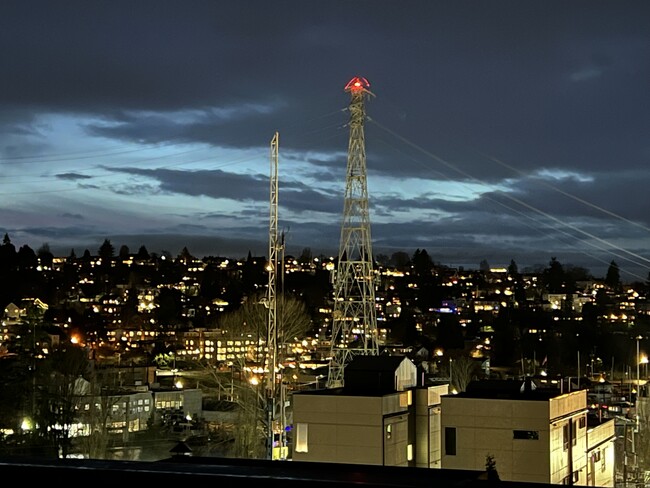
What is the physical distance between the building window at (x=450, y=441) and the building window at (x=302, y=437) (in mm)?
2049

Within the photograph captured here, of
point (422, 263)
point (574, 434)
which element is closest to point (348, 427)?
point (574, 434)

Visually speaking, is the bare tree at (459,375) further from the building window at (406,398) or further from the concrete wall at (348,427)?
the concrete wall at (348,427)

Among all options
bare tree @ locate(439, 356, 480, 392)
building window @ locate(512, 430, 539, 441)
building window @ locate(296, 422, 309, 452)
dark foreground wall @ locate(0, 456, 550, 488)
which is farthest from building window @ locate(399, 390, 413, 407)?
bare tree @ locate(439, 356, 480, 392)

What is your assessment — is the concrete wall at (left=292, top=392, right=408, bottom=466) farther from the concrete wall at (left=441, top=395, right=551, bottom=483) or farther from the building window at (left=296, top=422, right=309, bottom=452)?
the concrete wall at (left=441, top=395, right=551, bottom=483)

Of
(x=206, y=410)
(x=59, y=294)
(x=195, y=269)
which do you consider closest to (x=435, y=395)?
(x=206, y=410)

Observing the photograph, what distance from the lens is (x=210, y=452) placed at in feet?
57.4

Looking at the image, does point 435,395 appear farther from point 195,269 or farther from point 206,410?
point 195,269

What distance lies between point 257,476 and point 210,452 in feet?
54.9

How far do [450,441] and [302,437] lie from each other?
2.18m

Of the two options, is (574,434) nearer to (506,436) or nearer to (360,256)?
(506,436)

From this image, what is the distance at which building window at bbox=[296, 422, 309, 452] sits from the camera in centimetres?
1102

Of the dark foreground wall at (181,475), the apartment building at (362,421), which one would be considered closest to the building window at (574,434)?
the apartment building at (362,421)

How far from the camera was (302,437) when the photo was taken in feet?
36.4

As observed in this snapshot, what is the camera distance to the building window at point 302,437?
36.2ft
